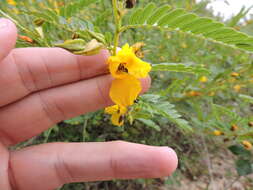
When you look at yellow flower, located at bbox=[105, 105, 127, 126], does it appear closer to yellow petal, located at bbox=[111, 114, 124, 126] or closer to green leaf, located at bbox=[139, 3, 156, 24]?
yellow petal, located at bbox=[111, 114, 124, 126]

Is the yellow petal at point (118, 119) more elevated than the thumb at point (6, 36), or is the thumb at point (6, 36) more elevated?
the thumb at point (6, 36)

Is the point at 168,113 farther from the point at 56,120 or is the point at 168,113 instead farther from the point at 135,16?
the point at 56,120

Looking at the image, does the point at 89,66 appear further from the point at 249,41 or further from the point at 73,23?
the point at 249,41

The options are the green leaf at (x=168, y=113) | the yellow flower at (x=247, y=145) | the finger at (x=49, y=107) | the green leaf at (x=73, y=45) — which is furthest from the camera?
the yellow flower at (x=247, y=145)

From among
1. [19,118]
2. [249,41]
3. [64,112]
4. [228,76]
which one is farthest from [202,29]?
[228,76]

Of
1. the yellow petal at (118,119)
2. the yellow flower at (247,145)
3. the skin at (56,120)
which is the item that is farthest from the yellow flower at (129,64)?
the yellow flower at (247,145)

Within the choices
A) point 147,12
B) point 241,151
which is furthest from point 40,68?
point 241,151

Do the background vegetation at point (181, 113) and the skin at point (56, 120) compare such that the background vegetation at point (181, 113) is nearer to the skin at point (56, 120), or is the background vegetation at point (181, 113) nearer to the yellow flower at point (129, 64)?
the skin at point (56, 120)
